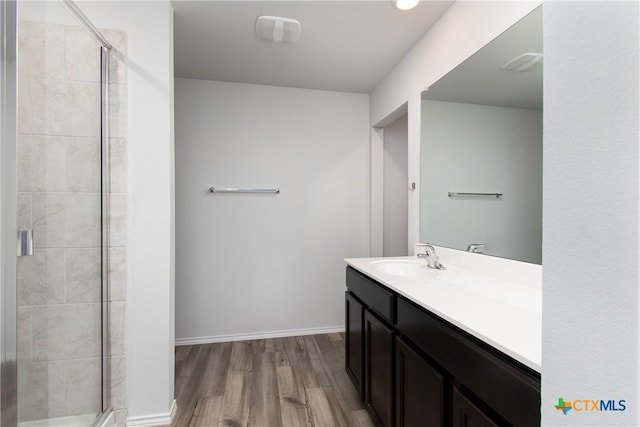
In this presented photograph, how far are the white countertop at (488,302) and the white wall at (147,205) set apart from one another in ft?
3.89

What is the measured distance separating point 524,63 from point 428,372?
1318mm

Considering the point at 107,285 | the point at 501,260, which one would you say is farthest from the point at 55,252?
the point at 501,260

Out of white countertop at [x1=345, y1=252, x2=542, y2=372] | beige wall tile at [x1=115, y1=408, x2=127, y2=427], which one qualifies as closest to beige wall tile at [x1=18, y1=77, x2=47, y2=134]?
beige wall tile at [x1=115, y1=408, x2=127, y2=427]

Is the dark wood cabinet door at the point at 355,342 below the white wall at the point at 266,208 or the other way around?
below

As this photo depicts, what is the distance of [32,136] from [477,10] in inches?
82.9

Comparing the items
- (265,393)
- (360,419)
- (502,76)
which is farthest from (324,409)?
(502,76)

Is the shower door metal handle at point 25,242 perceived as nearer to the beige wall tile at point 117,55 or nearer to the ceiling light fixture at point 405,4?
the beige wall tile at point 117,55

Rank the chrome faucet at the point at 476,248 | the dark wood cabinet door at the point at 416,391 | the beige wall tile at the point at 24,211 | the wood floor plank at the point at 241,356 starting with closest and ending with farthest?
the dark wood cabinet door at the point at 416,391 → the beige wall tile at the point at 24,211 → the chrome faucet at the point at 476,248 → the wood floor plank at the point at 241,356

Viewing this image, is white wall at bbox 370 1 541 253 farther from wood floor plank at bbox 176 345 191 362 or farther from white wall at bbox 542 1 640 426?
wood floor plank at bbox 176 345 191 362

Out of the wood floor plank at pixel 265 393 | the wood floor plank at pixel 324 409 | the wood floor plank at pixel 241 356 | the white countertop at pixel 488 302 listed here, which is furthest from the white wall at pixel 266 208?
the white countertop at pixel 488 302

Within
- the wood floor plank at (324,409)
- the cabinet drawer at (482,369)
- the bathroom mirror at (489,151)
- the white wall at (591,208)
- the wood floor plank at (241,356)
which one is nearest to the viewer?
the white wall at (591,208)

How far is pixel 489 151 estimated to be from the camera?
1.43 m

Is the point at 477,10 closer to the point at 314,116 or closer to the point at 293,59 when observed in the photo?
the point at 293,59

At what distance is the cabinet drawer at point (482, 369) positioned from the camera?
62cm
